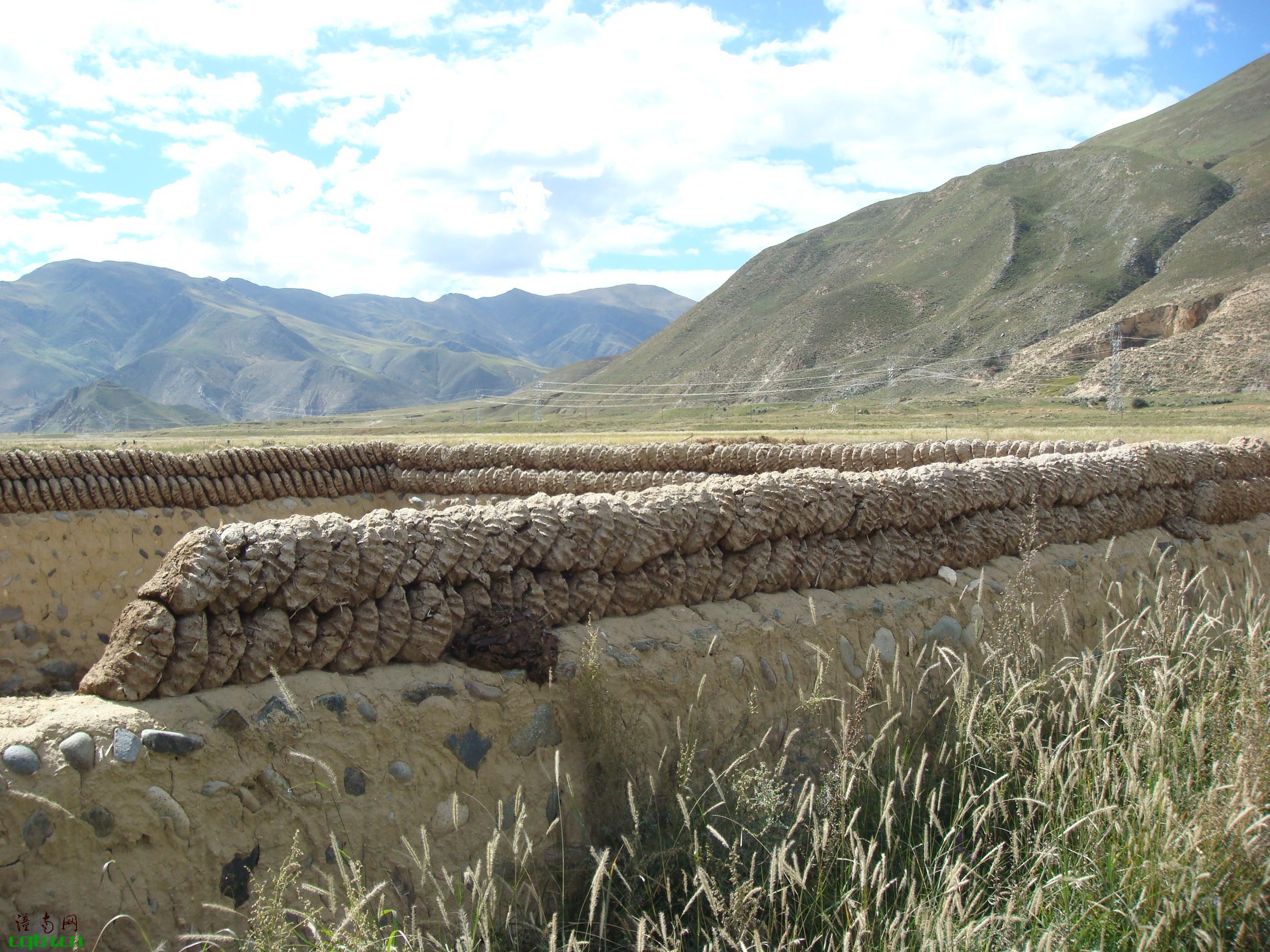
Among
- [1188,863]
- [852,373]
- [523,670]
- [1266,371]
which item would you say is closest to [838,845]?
[1188,863]

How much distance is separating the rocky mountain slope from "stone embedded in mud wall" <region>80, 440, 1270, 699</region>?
66.8m

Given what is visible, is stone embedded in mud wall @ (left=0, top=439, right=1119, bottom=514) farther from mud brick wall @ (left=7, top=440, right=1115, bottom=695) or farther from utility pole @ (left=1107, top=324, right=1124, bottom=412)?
utility pole @ (left=1107, top=324, right=1124, bottom=412)

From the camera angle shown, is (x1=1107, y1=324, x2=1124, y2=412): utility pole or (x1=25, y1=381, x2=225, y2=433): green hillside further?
(x1=25, y1=381, x2=225, y2=433): green hillside

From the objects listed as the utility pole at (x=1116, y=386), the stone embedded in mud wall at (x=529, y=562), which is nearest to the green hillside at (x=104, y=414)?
the utility pole at (x=1116, y=386)

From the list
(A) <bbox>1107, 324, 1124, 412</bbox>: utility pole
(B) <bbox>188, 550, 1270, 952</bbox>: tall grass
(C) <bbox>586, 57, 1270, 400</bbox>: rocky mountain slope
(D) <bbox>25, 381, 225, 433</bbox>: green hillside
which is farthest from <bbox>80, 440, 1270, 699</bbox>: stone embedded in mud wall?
(D) <bbox>25, 381, 225, 433</bbox>: green hillside

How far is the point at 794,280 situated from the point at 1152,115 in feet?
202

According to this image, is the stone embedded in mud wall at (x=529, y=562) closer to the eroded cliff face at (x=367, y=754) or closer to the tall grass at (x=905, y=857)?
the eroded cliff face at (x=367, y=754)

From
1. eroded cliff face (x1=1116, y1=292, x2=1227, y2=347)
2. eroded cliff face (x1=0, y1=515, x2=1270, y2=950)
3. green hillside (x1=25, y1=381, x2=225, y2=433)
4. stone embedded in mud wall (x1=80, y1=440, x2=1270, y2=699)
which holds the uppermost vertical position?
green hillside (x1=25, y1=381, x2=225, y2=433)

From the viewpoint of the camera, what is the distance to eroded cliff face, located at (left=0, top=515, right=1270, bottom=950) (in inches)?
101

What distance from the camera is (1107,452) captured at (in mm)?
7148

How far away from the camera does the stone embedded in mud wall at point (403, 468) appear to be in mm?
8523

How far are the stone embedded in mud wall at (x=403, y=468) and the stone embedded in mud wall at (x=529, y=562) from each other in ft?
11.9

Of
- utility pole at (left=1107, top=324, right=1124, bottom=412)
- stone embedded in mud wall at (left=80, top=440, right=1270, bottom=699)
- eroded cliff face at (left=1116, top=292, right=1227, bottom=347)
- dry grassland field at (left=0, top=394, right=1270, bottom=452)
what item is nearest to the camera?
stone embedded in mud wall at (left=80, top=440, right=1270, bottom=699)

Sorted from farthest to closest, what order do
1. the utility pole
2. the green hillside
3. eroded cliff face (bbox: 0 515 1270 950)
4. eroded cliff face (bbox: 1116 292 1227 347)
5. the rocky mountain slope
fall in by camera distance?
the green hillside → the rocky mountain slope → eroded cliff face (bbox: 1116 292 1227 347) → the utility pole → eroded cliff face (bbox: 0 515 1270 950)
